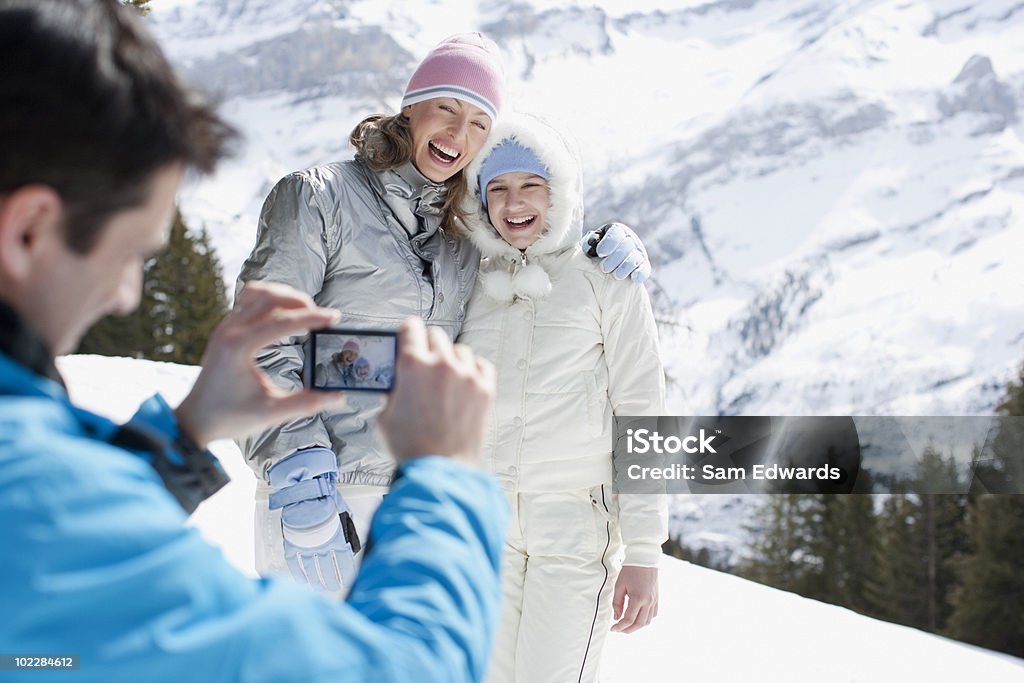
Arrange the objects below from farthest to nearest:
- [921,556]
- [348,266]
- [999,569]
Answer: [921,556]
[999,569]
[348,266]

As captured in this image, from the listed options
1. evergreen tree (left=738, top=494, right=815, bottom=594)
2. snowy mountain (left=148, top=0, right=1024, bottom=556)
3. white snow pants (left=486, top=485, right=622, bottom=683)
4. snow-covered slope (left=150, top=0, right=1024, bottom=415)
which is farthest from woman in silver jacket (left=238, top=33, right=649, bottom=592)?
snow-covered slope (left=150, top=0, right=1024, bottom=415)

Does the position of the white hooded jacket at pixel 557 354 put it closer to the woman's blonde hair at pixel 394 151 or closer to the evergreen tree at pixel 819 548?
the woman's blonde hair at pixel 394 151

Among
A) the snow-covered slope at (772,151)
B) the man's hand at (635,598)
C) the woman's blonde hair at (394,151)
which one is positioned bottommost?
the man's hand at (635,598)

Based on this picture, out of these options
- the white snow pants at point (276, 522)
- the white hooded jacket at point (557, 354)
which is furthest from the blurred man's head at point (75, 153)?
the white hooded jacket at point (557, 354)

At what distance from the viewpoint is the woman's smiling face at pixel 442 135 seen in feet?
9.72

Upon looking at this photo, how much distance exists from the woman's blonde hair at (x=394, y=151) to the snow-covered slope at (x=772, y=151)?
98.3 meters

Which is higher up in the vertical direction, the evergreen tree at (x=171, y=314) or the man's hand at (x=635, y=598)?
the evergreen tree at (x=171, y=314)

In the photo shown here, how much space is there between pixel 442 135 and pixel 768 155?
16800 cm

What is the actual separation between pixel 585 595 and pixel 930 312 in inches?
4688

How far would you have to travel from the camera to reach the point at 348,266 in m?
2.73

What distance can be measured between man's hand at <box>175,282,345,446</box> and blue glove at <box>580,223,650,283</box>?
6.52ft

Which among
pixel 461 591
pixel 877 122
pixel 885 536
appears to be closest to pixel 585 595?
pixel 461 591

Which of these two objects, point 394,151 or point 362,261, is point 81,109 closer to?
point 362,261

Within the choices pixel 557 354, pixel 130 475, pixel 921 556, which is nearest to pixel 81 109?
pixel 130 475
